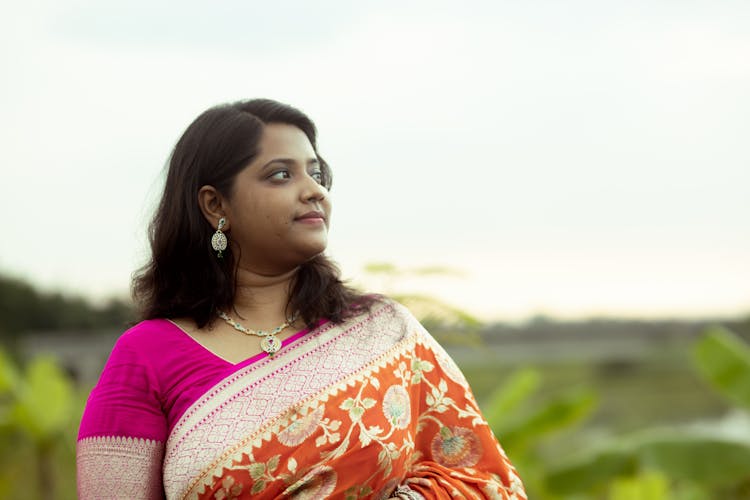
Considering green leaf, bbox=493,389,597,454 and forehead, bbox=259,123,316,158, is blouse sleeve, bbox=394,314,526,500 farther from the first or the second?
green leaf, bbox=493,389,597,454

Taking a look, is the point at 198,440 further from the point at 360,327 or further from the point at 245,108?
the point at 245,108

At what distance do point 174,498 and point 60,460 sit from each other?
7774 mm

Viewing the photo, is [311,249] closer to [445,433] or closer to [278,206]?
[278,206]

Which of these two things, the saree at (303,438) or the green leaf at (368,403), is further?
the green leaf at (368,403)

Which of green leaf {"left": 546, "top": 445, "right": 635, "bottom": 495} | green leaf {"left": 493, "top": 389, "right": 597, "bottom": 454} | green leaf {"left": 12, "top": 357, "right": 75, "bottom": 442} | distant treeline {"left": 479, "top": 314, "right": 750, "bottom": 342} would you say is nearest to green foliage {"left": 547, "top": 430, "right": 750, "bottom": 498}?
green leaf {"left": 546, "top": 445, "right": 635, "bottom": 495}

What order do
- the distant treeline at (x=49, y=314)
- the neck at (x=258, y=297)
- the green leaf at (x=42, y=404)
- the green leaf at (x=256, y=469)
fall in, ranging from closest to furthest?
the green leaf at (x=256, y=469) < the neck at (x=258, y=297) < the green leaf at (x=42, y=404) < the distant treeline at (x=49, y=314)

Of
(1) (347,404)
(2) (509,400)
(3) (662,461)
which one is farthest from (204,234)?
(3) (662,461)

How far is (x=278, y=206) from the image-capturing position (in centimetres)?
241

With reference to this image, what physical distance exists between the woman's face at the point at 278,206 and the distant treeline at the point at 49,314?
1259 centimetres

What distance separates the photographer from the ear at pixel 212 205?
2.48 metres

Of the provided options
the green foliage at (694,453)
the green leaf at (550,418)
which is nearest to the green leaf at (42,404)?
the green leaf at (550,418)

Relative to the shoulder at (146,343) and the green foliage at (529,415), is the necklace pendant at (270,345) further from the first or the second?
the green foliage at (529,415)

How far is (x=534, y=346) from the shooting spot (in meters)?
14.0

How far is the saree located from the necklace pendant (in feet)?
0.05
